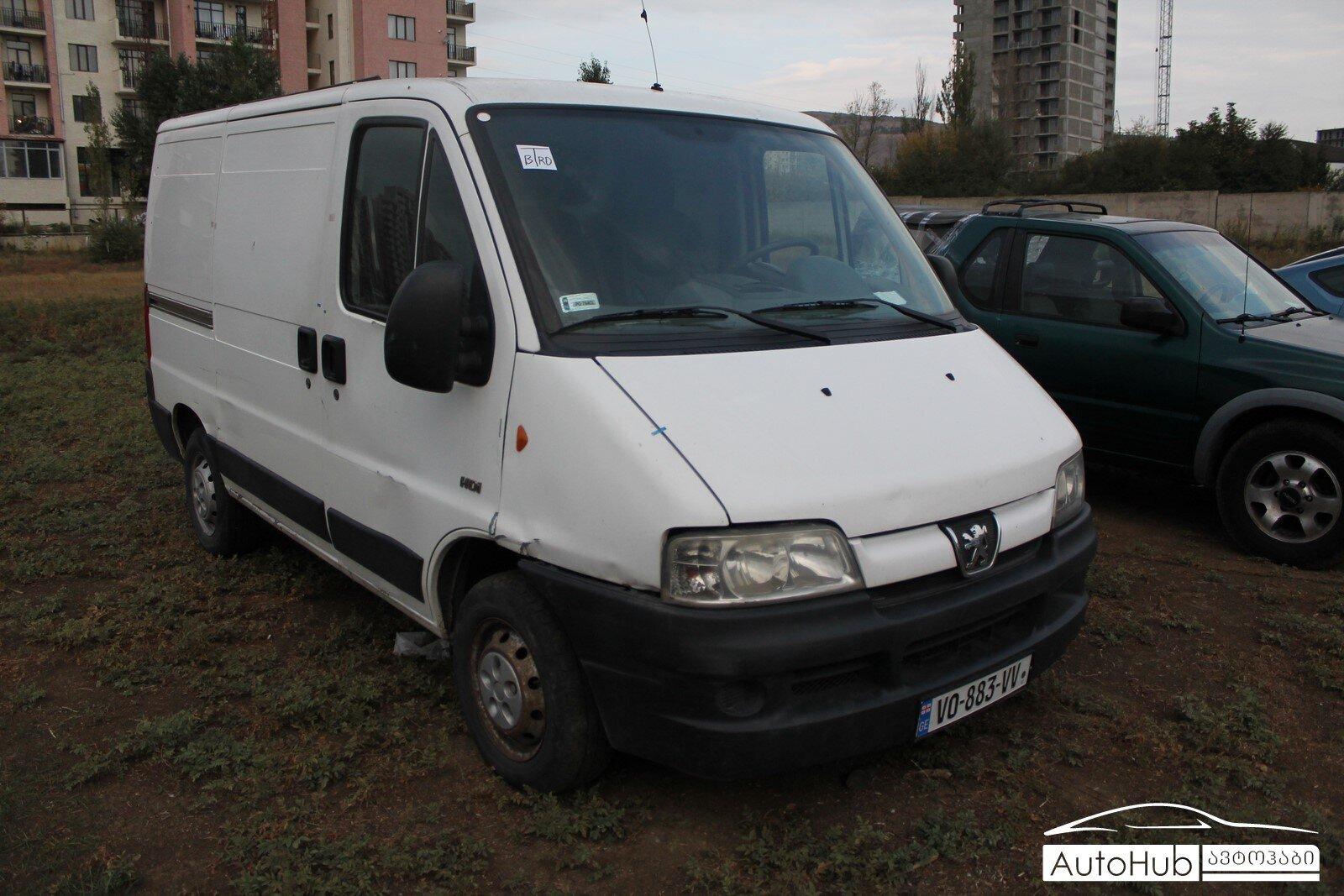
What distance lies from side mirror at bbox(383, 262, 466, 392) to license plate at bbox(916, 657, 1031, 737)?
5.70 feet

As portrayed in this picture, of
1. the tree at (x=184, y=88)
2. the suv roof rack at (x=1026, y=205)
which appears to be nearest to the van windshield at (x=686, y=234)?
the suv roof rack at (x=1026, y=205)

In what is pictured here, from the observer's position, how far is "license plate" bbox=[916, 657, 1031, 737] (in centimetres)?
314

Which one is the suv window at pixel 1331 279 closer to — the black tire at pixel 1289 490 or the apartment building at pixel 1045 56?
the black tire at pixel 1289 490

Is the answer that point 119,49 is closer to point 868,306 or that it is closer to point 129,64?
point 129,64

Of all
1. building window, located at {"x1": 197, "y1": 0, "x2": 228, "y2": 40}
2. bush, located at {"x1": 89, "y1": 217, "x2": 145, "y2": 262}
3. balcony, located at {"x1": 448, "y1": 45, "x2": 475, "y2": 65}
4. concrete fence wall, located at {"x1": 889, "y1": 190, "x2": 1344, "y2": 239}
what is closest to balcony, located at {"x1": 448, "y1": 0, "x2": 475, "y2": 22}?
balcony, located at {"x1": 448, "y1": 45, "x2": 475, "y2": 65}

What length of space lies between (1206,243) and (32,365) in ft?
39.5

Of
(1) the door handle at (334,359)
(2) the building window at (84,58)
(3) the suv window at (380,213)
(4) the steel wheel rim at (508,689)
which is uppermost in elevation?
(2) the building window at (84,58)

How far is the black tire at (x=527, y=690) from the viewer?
3.16 meters

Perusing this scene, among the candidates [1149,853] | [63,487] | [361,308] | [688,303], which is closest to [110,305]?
[63,487]

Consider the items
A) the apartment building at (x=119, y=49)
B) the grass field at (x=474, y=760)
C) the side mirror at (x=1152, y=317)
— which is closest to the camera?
the grass field at (x=474, y=760)

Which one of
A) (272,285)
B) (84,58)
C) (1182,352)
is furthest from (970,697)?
(84,58)

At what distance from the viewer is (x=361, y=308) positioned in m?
4.00

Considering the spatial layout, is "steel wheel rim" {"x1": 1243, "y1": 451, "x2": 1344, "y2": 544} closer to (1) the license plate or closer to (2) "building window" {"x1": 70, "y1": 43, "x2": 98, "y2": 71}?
(1) the license plate

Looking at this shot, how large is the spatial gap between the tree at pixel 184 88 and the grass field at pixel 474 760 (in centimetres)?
4842
